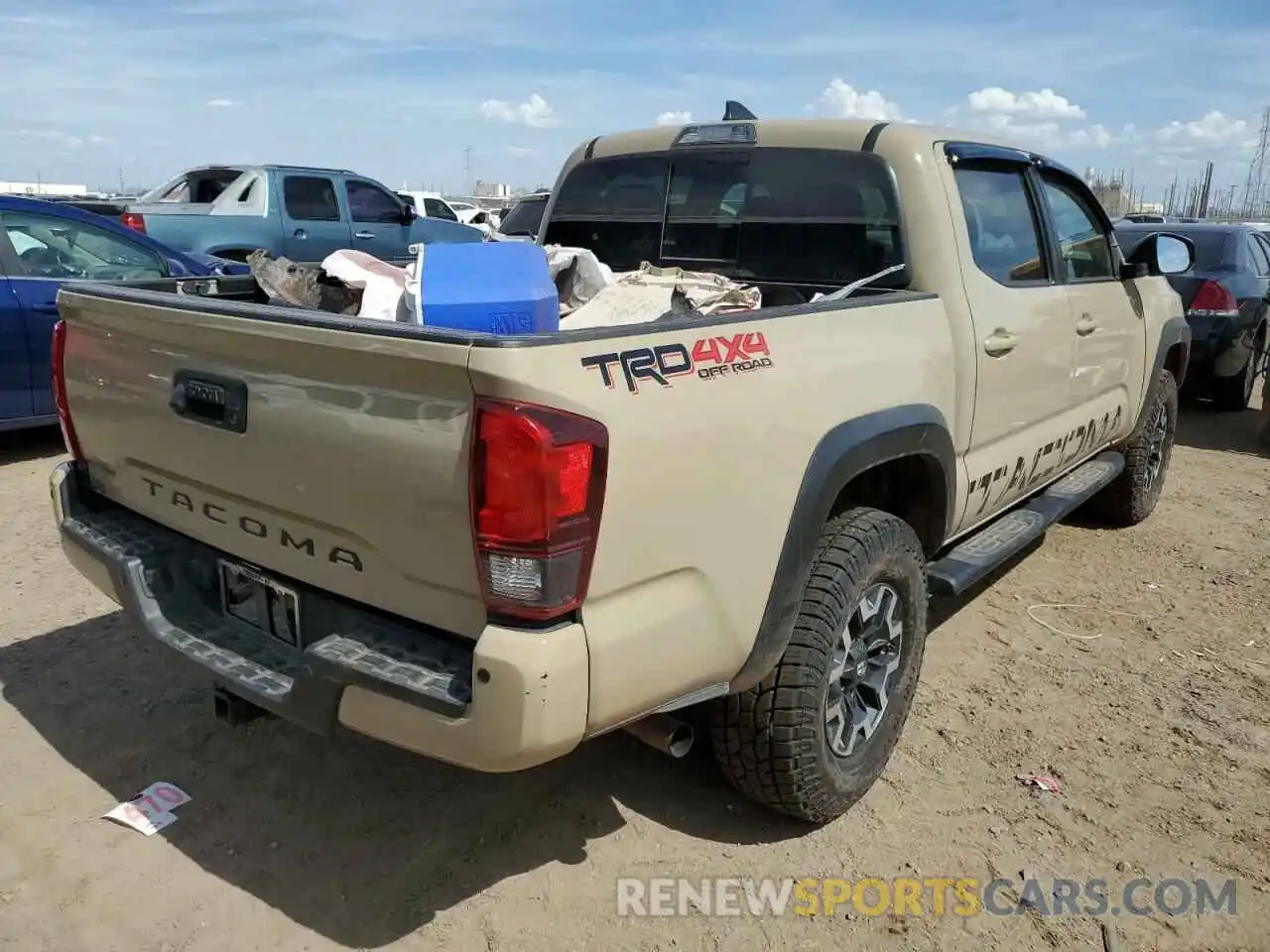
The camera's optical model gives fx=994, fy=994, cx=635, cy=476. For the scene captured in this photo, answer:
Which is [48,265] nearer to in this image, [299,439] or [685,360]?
[299,439]

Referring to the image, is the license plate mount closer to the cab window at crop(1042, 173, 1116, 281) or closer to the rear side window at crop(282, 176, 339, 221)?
the cab window at crop(1042, 173, 1116, 281)

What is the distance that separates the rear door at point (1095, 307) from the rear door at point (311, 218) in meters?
8.93

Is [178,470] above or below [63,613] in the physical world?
above

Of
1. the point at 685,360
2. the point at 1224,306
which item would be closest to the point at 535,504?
the point at 685,360

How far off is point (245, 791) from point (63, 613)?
1773 mm

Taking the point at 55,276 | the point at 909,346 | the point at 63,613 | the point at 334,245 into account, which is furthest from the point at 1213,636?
the point at 334,245

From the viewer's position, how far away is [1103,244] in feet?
15.3

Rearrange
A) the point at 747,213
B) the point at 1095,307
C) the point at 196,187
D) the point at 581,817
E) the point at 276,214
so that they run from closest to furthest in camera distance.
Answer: the point at 581,817
the point at 747,213
the point at 1095,307
the point at 276,214
the point at 196,187

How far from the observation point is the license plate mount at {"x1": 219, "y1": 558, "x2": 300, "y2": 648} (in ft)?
8.03

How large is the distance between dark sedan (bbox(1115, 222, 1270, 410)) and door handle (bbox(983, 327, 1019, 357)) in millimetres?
5733

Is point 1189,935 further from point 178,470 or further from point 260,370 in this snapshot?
point 178,470

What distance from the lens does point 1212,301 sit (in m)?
8.66

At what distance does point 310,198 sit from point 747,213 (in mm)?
9537

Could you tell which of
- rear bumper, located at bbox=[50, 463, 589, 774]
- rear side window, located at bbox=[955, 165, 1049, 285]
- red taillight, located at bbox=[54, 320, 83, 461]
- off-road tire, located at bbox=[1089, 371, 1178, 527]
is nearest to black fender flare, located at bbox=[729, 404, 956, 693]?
rear bumper, located at bbox=[50, 463, 589, 774]
